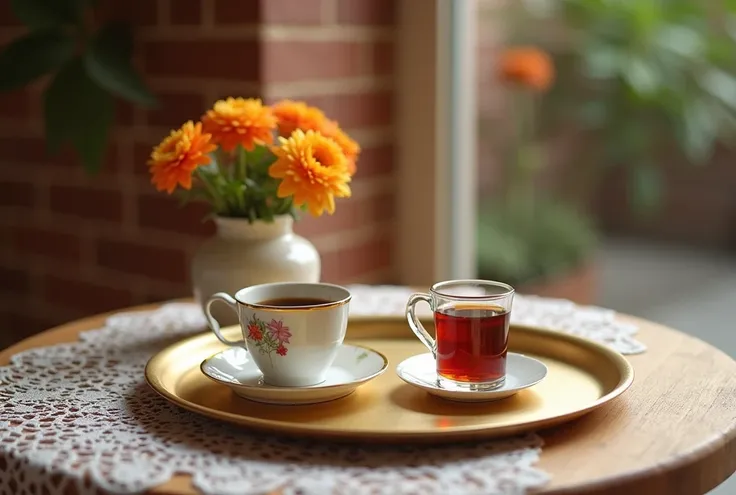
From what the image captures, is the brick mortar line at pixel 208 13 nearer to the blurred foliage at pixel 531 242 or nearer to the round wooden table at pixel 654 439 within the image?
the round wooden table at pixel 654 439

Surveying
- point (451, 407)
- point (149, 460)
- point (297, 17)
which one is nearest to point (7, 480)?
point (149, 460)

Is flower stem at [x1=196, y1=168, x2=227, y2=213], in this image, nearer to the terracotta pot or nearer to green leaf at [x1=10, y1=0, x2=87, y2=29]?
green leaf at [x1=10, y1=0, x2=87, y2=29]

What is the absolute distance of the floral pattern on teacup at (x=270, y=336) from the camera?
0.87 m

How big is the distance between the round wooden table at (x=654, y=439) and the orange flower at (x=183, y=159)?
1.38 ft

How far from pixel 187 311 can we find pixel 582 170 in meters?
2.06

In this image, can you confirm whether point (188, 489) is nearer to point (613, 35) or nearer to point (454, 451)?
point (454, 451)

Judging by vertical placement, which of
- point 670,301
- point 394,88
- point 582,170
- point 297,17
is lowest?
point 670,301

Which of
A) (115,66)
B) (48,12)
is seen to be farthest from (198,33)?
(48,12)

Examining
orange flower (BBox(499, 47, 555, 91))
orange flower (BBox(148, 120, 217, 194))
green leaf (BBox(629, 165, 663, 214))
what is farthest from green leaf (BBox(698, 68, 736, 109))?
orange flower (BBox(148, 120, 217, 194))

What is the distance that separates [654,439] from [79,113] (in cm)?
118

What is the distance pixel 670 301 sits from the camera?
2.73 metres

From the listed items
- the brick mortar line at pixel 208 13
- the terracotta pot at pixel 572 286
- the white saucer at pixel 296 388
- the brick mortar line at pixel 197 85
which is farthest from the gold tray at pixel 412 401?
the terracotta pot at pixel 572 286

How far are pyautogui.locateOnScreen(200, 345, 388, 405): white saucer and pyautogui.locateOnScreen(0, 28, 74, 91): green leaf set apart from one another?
32.4 inches

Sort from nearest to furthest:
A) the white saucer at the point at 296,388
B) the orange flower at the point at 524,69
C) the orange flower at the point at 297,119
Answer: the white saucer at the point at 296,388 < the orange flower at the point at 297,119 < the orange flower at the point at 524,69
